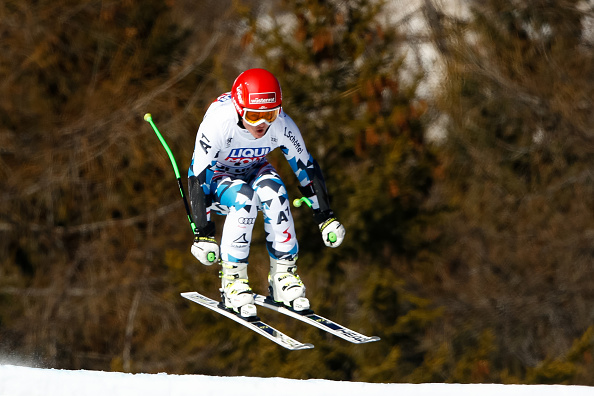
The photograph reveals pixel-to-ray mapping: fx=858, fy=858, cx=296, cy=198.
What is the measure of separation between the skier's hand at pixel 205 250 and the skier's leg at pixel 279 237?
→ 1.74ft

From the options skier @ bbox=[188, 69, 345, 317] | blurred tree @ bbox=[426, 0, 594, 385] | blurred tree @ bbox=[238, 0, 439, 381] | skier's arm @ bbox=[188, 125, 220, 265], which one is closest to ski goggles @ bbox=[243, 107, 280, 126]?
skier @ bbox=[188, 69, 345, 317]

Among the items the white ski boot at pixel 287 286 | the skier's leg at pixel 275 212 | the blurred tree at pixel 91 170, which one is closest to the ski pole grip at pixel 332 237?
the skier's leg at pixel 275 212

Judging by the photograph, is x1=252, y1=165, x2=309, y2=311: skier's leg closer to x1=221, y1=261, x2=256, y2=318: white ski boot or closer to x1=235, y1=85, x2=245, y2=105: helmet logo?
x1=221, y1=261, x2=256, y2=318: white ski boot

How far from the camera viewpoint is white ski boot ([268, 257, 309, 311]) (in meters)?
6.68

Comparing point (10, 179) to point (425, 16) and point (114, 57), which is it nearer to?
point (114, 57)

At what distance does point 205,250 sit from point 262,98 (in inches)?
46.6

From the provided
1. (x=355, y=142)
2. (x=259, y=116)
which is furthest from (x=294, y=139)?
(x=355, y=142)

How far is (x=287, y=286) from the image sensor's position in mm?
6691

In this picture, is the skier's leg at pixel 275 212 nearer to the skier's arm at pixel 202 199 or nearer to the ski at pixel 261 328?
the skier's arm at pixel 202 199

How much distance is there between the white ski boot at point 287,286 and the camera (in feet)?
21.9

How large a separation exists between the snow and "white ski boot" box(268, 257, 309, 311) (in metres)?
0.61

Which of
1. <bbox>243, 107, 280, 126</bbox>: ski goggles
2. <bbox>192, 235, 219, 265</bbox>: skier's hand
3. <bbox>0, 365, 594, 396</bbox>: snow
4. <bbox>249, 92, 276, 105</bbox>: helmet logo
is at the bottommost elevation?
<bbox>0, 365, 594, 396</bbox>: snow

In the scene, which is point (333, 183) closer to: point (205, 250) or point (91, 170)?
point (91, 170)

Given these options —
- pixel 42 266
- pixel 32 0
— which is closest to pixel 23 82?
pixel 32 0
